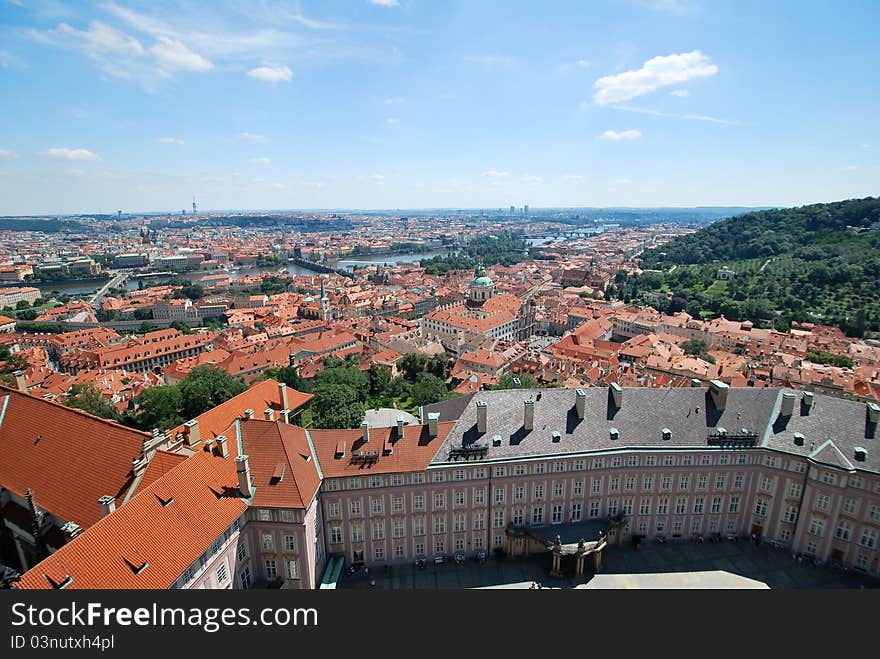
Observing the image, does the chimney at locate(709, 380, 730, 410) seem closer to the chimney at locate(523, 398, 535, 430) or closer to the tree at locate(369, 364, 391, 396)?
the chimney at locate(523, 398, 535, 430)

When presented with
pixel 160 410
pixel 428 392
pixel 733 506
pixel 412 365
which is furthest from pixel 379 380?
pixel 733 506

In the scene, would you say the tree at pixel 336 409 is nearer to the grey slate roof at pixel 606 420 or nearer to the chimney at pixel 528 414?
the grey slate roof at pixel 606 420

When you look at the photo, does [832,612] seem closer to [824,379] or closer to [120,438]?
[120,438]

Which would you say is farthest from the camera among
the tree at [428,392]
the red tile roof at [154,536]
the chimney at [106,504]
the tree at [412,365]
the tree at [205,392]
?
the tree at [412,365]

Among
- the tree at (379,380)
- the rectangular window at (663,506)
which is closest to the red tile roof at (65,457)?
the rectangular window at (663,506)

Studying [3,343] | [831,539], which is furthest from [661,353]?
[3,343]

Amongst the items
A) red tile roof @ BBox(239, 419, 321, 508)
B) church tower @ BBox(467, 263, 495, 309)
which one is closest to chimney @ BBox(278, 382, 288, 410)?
red tile roof @ BBox(239, 419, 321, 508)

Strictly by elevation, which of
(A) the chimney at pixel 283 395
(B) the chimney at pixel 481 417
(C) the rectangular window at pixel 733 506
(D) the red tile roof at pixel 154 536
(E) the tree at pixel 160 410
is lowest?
(C) the rectangular window at pixel 733 506
